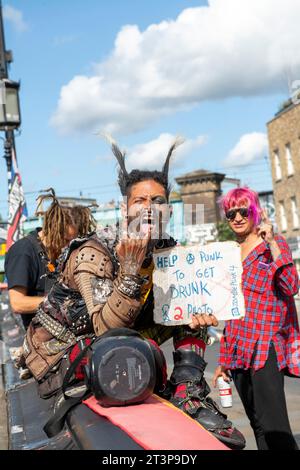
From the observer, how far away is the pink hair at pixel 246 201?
163 inches

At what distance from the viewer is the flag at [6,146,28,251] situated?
12.4 meters

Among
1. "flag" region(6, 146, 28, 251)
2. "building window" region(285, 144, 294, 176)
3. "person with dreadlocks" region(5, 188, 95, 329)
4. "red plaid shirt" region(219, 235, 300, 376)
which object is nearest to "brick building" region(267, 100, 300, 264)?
"building window" region(285, 144, 294, 176)

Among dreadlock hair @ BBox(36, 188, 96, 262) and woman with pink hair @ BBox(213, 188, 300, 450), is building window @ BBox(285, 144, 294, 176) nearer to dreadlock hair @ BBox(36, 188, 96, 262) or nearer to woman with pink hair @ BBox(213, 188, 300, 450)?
dreadlock hair @ BBox(36, 188, 96, 262)

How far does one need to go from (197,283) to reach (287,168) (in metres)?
39.9

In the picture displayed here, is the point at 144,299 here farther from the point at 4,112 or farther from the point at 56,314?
the point at 4,112

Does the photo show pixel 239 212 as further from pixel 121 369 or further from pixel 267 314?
pixel 121 369

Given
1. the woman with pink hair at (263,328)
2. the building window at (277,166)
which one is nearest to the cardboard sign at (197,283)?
the woman with pink hair at (263,328)

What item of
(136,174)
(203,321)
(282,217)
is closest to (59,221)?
(136,174)

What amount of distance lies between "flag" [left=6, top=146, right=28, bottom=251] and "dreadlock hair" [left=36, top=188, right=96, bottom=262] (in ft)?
22.8

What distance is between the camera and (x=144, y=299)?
11.0ft

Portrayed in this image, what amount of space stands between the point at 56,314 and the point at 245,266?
112 centimetres

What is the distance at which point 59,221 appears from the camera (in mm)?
5070
